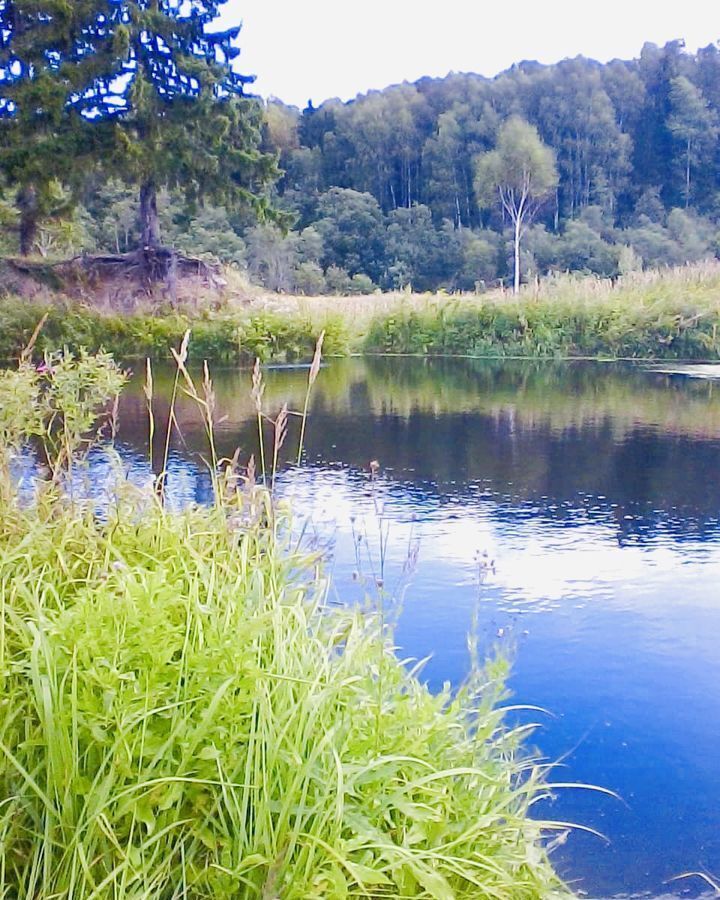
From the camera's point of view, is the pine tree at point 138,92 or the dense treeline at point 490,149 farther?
the dense treeline at point 490,149

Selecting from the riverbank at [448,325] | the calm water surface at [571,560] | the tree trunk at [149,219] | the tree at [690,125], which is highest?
the tree at [690,125]

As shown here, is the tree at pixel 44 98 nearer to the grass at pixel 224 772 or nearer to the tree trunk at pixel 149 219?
the tree trunk at pixel 149 219

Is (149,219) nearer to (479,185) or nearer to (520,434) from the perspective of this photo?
(520,434)

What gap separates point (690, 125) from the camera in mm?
33062

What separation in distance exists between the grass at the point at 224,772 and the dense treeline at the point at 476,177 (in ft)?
86.4

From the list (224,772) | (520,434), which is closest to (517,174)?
(520,434)

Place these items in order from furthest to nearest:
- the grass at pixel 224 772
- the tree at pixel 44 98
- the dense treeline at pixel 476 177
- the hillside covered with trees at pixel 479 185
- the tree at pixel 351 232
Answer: the tree at pixel 351 232 < the dense treeline at pixel 476 177 < the hillside covered with trees at pixel 479 185 < the tree at pixel 44 98 < the grass at pixel 224 772

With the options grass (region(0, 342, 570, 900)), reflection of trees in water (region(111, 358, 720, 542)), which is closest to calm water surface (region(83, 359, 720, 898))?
reflection of trees in water (region(111, 358, 720, 542))

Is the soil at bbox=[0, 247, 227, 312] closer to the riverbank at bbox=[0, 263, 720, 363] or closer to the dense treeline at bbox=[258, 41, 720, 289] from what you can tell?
the riverbank at bbox=[0, 263, 720, 363]

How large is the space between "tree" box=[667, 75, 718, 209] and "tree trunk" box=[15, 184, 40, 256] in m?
24.5

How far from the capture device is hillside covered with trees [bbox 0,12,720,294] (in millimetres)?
28281

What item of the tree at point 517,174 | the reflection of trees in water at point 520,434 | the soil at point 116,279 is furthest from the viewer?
the tree at point 517,174

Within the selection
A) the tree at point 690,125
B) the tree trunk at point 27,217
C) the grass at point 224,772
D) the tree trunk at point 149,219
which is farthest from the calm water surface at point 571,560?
the tree at point 690,125

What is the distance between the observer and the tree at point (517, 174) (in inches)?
1203
